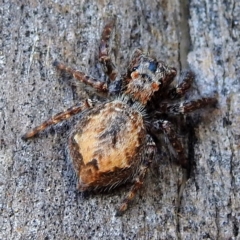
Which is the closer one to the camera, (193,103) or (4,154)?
(4,154)

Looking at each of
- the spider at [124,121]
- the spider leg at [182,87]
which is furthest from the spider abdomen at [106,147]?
the spider leg at [182,87]

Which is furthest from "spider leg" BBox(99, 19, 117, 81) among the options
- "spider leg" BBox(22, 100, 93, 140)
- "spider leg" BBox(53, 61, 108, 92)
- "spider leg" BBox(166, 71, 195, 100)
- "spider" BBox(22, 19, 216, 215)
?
"spider leg" BBox(166, 71, 195, 100)

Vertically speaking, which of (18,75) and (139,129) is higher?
(18,75)

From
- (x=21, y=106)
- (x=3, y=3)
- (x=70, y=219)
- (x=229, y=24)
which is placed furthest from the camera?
(x=229, y=24)

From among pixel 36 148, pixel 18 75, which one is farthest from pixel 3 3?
pixel 36 148

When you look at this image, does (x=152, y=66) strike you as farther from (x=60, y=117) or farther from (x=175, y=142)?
(x=60, y=117)

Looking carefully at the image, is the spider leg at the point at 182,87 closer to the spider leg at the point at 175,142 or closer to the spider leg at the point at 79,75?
the spider leg at the point at 175,142

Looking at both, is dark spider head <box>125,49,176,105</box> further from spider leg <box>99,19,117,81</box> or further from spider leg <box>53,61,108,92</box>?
spider leg <box>53,61,108,92</box>

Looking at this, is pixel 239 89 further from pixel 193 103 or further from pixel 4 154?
pixel 4 154
